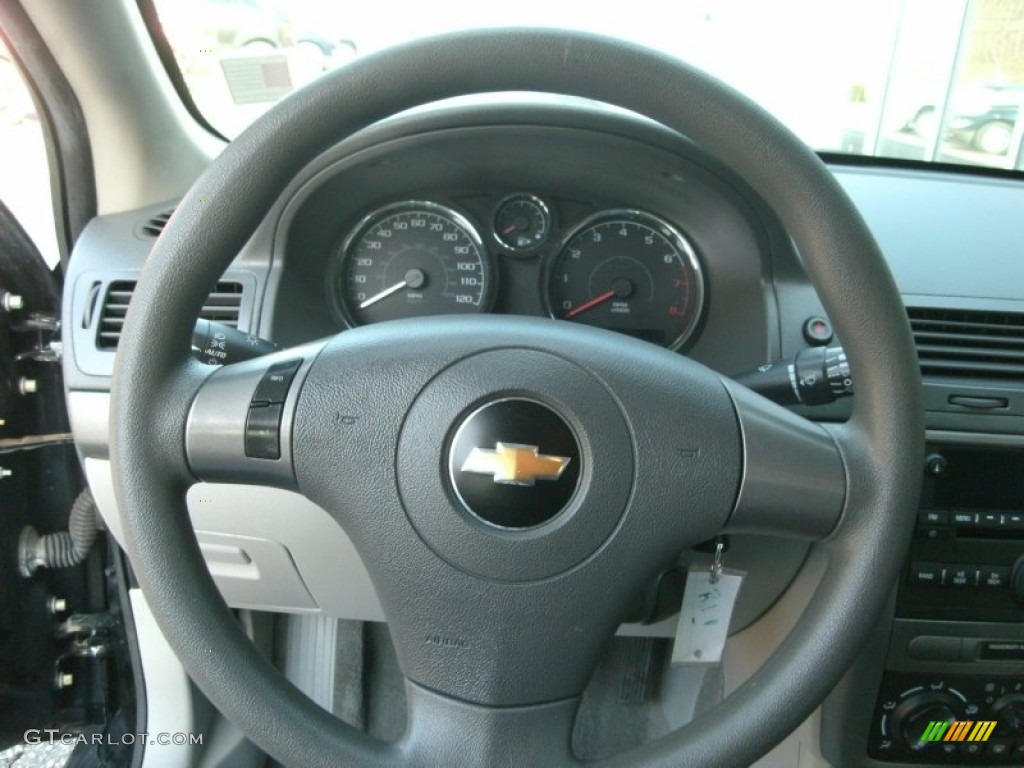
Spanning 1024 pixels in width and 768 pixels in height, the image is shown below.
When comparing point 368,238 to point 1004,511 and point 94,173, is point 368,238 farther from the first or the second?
point 1004,511

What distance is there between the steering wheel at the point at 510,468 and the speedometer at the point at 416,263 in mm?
550

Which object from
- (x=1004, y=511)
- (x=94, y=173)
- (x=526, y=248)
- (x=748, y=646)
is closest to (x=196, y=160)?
(x=94, y=173)

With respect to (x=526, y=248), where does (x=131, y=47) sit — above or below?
above

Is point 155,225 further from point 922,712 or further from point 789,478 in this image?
point 922,712

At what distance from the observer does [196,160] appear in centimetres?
146

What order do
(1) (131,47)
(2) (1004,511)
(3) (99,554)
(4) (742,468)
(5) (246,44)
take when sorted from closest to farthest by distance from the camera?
1. (4) (742,468)
2. (2) (1004,511)
3. (1) (131,47)
4. (5) (246,44)
5. (3) (99,554)

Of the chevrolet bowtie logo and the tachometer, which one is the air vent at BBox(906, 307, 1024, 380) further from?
the chevrolet bowtie logo

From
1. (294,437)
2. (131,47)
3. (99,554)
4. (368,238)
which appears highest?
(131,47)

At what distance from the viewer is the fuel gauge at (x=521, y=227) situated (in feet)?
4.71

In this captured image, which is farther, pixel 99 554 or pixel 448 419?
pixel 99 554

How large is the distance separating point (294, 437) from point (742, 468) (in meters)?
0.44

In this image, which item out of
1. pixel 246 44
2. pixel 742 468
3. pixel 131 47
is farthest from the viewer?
pixel 246 44

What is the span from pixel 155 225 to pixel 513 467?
2.73 feet
